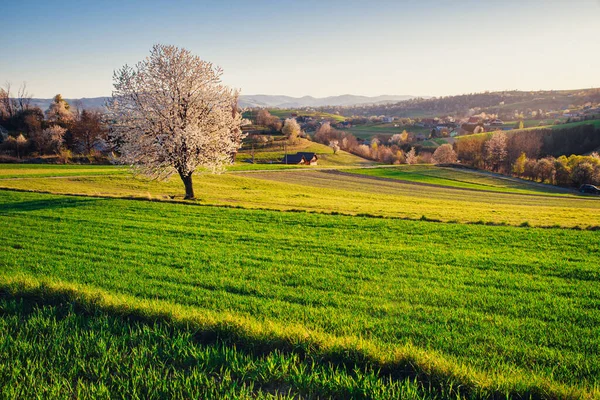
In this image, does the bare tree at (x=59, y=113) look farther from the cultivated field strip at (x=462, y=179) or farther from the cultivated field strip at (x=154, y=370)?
the cultivated field strip at (x=154, y=370)

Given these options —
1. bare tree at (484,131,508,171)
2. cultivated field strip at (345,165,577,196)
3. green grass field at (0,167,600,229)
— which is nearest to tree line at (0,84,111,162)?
green grass field at (0,167,600,229)

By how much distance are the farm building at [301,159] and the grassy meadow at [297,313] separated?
88.4m

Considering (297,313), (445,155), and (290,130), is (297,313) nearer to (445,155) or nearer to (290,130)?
(445,155)

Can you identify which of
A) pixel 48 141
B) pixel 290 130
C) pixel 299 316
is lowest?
pixel 299 316

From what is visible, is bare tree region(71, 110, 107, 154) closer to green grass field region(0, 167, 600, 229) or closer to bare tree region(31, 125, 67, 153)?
bare tree region(31, 125, 67, 153)

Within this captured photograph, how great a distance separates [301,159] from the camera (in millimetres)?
108062

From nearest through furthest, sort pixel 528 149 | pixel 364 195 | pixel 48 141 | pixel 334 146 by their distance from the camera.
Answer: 1. pixel 364 195
2. pixel 48 141
3. pixel 528 149
4. pixel 334 146

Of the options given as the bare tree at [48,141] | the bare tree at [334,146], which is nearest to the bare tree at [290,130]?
the bare tree at [334,146]

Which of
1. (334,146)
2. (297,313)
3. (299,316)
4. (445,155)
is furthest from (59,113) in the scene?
(299,316)

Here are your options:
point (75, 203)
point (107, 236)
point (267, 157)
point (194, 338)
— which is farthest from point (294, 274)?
point (267, 157)

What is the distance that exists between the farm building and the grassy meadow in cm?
8840

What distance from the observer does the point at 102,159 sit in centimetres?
7725

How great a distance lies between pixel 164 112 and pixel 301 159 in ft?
259

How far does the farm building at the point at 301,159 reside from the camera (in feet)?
348
